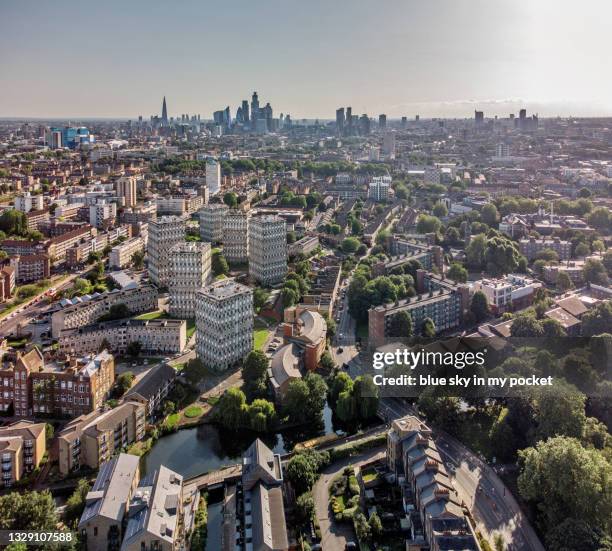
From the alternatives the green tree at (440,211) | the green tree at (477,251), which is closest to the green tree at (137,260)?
the green tree at (477,251)

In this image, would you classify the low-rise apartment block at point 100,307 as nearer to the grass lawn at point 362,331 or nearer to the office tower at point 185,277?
the office tower at point 185,277

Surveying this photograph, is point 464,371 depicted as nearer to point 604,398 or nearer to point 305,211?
point 604,398

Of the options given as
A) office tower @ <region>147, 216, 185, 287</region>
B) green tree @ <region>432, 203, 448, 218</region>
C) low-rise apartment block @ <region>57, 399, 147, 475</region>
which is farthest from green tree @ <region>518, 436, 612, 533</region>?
green tree @ <region>432, 203, 448, 218</region>

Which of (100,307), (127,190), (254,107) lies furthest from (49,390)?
(254,107)

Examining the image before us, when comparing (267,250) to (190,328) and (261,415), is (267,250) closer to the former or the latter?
(190,328)

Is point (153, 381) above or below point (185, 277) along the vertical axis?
below
